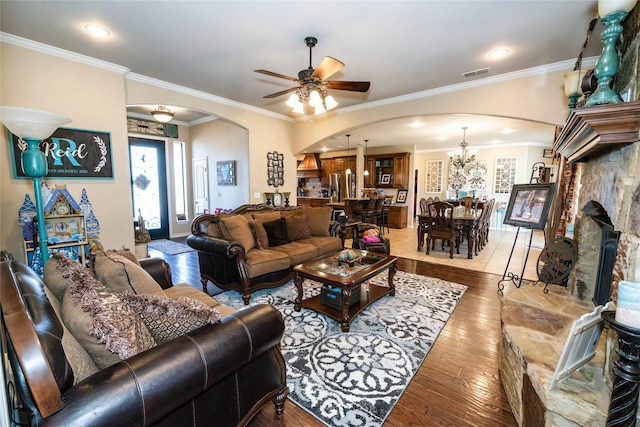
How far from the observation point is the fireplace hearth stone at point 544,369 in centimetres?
131

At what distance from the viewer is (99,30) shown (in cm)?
259

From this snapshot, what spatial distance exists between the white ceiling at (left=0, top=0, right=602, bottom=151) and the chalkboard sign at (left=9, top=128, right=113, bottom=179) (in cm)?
92

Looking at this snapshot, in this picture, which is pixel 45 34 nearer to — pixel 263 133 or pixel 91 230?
pixel 91 230

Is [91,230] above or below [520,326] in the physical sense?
above

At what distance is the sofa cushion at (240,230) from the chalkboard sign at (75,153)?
5.24ft

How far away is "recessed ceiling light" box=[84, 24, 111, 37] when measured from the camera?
2.54m

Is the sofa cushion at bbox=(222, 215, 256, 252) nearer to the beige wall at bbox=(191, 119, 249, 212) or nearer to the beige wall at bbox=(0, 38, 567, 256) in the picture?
the beige wall at bbox=(0, 38, 567, 256)

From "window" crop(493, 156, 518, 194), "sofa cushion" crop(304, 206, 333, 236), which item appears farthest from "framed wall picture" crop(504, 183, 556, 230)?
"window" crop(493, 156, 518, 194)

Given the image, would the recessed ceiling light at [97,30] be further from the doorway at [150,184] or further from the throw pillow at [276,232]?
the doorway at [150,184]

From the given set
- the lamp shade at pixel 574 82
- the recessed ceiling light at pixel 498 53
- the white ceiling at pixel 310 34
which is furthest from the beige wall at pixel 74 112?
the lamp shade at pixel 574 82

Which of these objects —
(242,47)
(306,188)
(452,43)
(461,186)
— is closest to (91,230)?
(242,47)

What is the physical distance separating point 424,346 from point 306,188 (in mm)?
8896

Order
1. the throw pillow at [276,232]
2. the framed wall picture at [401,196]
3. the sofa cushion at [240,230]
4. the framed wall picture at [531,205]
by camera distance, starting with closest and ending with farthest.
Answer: the framed wall picture at [531,205] < the sofa cushion at [240,230] < the throw pillow at [276,232] < the framed wall picture at [401,196]

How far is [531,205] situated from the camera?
304cm
